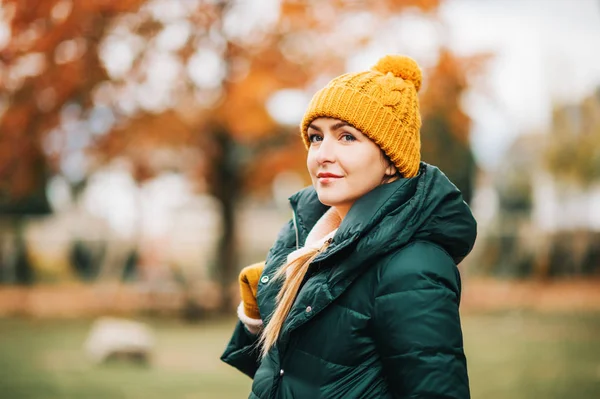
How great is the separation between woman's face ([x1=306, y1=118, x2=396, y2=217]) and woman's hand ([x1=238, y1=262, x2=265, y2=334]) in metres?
0.46

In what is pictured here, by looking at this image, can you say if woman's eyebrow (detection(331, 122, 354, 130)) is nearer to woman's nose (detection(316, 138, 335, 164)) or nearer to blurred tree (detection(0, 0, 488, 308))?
woman's nose (detection(316, 138, 335, 164))

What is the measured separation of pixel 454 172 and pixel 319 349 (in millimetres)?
12391

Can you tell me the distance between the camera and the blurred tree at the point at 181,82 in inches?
381

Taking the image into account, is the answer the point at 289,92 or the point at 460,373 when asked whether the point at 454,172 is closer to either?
the point at 289,92

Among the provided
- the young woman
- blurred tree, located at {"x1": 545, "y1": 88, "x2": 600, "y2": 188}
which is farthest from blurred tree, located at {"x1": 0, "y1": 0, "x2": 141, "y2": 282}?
blurred tree, located at {"x1": 545, "y1": 88, "x2": 600, "y2": 188}

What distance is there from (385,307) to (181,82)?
949 cm

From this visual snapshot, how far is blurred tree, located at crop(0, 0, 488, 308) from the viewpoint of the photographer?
9.69 m

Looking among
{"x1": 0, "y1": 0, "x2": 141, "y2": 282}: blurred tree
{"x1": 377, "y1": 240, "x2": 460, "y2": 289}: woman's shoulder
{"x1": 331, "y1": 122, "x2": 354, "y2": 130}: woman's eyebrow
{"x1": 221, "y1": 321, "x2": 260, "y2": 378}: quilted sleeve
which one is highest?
{"x1": 0, "y1": 0, "x2": 141, "y2": 282}: blurred tree

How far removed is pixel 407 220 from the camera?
187 cm

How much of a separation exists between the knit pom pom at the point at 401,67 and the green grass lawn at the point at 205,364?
4460mm

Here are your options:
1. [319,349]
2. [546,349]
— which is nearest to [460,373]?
[319,349]

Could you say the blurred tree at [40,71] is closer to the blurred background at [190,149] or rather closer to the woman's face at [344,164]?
the blurred background at [190,149]

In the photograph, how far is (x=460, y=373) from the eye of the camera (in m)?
1.73

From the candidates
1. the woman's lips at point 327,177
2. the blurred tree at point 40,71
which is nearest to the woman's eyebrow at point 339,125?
the woman's lips at point 327,177
